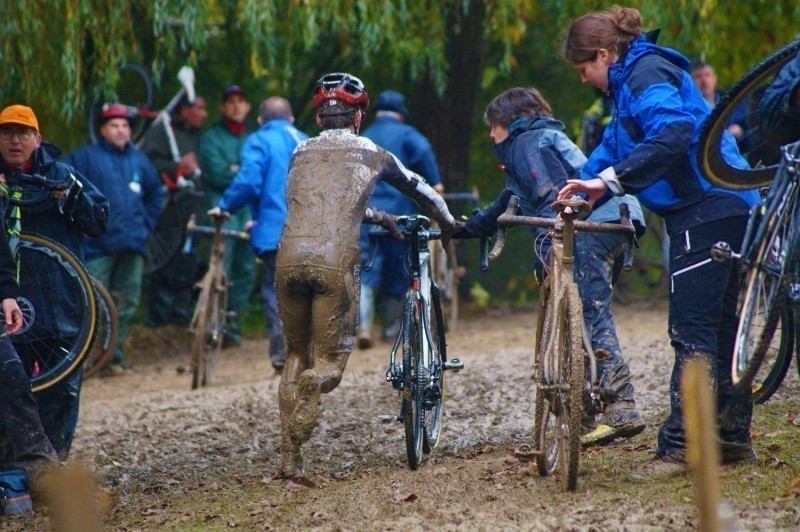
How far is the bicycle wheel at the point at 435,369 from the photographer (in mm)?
6371

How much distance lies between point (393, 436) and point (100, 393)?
3.94 metres

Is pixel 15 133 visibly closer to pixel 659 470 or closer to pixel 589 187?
pixel 589 187

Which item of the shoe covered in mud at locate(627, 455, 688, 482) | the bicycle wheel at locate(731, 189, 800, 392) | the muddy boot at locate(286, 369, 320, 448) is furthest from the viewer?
the muddy boot at locate(286, 369, 320, 448)

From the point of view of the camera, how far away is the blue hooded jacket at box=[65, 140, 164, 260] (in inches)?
432

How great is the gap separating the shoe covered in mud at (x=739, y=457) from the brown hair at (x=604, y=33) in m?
1.82

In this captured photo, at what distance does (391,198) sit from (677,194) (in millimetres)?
6648

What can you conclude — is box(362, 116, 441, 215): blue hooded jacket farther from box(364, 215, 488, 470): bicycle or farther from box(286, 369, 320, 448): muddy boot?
box(286, 369, 320, 448): muddy boot

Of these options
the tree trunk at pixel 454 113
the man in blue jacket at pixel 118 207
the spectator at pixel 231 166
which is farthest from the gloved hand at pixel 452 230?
the tree trunk at pixel 454 113

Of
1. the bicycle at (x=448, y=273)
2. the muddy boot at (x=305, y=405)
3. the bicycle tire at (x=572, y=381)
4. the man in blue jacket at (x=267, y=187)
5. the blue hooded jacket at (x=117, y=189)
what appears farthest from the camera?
the bicycle at (x=448, y=273)

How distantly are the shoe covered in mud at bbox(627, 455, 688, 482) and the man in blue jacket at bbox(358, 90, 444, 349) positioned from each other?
6234mm

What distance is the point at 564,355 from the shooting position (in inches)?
207

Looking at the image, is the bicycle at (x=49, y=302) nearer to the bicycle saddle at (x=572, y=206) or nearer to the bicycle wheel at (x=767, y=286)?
the bicycle saddle at (x=572, y=206)

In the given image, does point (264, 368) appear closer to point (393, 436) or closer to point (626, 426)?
point (393, 436)

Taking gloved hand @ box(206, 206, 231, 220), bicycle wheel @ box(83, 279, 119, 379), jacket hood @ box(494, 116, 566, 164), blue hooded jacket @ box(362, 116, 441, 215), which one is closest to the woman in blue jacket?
jacket hood @ box(494, 116, 566, 164)
